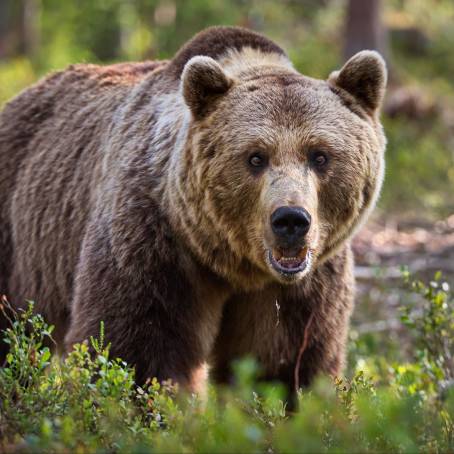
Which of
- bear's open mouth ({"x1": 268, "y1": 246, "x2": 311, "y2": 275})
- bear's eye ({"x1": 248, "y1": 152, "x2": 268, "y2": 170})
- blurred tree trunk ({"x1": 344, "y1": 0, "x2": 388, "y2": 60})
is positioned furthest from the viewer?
blurred tree trunk ({"x1": 344, "y1": 0, "x2": 388, "y2": 60})

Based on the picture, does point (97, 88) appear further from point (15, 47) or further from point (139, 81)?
point (15, 47)

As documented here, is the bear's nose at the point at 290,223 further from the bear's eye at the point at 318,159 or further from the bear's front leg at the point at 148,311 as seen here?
the bear's front leg at the point at 148,311

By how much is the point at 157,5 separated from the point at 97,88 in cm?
1317

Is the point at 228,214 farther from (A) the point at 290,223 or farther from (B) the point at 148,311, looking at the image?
(B) the point at 148,311

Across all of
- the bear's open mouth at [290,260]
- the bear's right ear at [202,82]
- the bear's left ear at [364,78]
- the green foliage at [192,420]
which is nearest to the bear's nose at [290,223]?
the bear's open mouth at [290,260]

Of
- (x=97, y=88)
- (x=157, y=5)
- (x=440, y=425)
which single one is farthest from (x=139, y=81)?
(x=157, y=5)

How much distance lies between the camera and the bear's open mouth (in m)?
4.47

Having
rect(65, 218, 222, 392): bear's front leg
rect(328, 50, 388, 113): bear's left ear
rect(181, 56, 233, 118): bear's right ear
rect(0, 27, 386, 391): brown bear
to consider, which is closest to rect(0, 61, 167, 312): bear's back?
rect(0, 27, 386, 391): brown bear

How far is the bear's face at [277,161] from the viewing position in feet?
14.8

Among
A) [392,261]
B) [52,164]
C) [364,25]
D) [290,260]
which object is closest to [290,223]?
[290,260]

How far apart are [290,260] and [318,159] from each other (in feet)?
1.66

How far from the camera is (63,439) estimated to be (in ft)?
10.7

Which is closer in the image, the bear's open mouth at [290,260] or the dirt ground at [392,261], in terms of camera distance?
the bear's open mouth at [290,260]

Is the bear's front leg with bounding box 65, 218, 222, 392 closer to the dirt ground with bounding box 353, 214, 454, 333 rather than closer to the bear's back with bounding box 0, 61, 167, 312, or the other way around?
the bear's back with bounding box 0, 61, 167, 312
